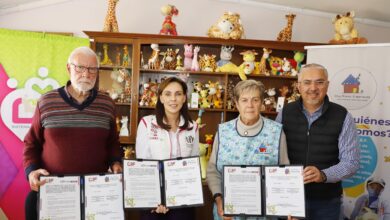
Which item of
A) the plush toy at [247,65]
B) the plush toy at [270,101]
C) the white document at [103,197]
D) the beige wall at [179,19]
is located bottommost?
the white document at [103,197]

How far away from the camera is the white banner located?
2.92 meters

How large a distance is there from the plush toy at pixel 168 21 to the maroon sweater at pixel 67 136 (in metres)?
1.87

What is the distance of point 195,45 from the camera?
3.79 m

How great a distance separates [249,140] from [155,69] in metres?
2.09

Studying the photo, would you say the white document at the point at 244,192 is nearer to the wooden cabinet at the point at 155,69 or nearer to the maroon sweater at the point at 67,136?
the maroon sweater at the point at 67,136

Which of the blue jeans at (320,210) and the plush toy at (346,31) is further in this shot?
the plush toy at (346,31)

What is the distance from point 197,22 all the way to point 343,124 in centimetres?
254

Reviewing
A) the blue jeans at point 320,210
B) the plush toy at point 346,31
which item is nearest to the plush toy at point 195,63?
the plush toy at point 346,31

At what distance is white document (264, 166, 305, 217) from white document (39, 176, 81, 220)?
3.14 ft

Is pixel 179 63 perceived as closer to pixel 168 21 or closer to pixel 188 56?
pixel 188 56

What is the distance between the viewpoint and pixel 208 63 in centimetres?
376

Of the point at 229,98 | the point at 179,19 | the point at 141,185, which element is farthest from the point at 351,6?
the point at 141,185

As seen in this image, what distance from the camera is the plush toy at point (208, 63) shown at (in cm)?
375

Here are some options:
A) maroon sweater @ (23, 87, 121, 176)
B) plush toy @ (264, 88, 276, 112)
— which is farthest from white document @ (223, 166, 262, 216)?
plush toy @ (264, 88, 276, 112)
